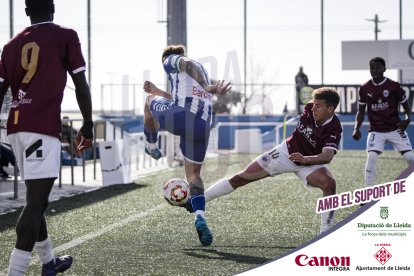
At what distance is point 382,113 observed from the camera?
38.8 ft

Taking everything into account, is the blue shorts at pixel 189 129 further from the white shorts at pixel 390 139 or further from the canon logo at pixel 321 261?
the white shorts at pixel 390 139

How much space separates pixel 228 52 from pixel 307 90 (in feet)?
10.9

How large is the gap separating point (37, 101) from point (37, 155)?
0.35 m

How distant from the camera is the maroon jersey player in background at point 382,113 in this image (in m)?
11.6

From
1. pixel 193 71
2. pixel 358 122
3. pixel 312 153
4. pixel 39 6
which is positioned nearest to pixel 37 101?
pixel 39 6

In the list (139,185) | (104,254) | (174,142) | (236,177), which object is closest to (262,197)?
(139,185)

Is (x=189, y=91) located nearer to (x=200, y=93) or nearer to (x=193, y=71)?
(x=200, y=93)

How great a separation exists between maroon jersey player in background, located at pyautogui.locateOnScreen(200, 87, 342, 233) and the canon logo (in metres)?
1.53

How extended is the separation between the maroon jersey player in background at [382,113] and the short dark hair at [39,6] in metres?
6.75

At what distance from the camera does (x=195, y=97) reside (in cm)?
823

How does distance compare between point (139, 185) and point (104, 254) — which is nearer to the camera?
point (104, 254)

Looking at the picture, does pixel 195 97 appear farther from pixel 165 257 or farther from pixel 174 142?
pixel 174 142

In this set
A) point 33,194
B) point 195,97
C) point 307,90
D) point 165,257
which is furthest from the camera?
point 307,90

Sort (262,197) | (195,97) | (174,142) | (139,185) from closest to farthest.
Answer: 1. (195,97)
2. (262,197)
3. (139,185)
4. (174,142)
